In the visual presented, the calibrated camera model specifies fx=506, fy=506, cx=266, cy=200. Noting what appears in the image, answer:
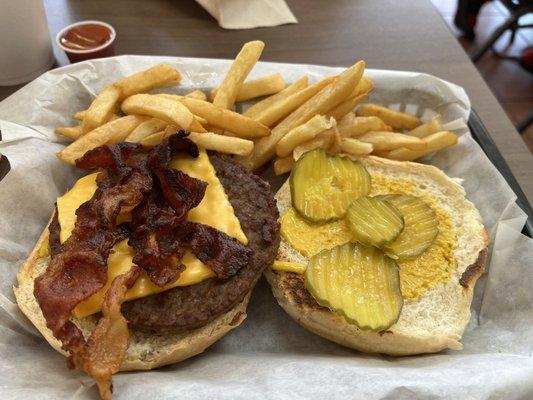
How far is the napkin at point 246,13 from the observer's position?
3313mm

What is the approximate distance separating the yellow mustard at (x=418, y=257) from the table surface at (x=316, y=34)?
4.02 ft

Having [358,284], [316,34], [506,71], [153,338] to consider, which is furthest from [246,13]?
[506,71]

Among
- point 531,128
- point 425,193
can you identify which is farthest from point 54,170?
point 531,128

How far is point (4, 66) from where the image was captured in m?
2.77

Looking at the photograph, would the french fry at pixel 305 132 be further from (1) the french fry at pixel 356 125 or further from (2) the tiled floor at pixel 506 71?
(2) the tiled floor at pixel 506 71

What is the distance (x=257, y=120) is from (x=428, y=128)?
2.78 ft

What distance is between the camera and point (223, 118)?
2197mm

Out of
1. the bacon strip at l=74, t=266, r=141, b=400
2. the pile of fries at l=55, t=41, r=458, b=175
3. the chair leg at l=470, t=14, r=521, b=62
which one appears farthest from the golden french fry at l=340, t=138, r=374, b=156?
the chair leg at l=470, t=14, r=521, b=62

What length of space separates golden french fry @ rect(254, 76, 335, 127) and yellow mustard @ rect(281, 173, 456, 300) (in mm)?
489

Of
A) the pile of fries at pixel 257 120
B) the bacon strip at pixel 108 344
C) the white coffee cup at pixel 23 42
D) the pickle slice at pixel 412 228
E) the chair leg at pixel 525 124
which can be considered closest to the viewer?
the bacon strip at pixel 108 344

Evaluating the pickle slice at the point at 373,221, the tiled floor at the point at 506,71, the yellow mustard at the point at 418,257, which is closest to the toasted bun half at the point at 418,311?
the yellow mustard at the point at 418,257

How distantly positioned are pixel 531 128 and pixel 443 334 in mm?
3254

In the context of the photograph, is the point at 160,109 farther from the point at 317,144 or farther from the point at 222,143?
the point at 317,144

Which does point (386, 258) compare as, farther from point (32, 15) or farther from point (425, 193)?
point (32, 15)
